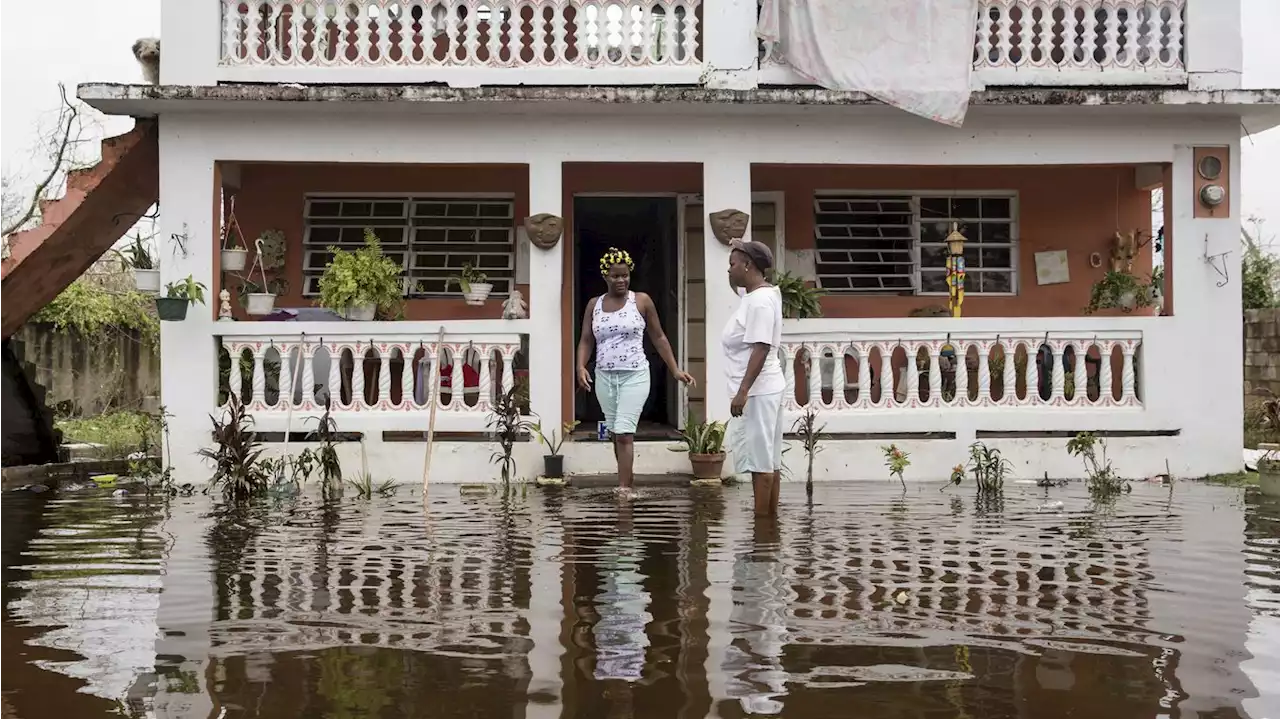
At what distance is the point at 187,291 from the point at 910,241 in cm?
673

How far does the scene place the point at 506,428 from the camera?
365 inches

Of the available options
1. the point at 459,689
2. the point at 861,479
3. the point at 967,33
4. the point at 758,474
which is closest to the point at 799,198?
the point at 967,33

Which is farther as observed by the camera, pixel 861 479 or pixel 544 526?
pixel 861 479

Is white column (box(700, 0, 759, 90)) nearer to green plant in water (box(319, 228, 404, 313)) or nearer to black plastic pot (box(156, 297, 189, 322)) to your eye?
green plant in water (box(319, 228, 404, 313))

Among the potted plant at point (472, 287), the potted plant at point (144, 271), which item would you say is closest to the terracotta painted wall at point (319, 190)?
the potted plant at point (472, 287)

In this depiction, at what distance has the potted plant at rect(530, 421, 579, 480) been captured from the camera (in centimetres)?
965

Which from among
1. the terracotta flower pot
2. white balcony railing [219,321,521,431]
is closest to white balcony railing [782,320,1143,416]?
the terracotta flower pot

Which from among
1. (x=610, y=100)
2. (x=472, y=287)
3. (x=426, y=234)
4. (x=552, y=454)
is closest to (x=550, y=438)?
(x=552, y=454)

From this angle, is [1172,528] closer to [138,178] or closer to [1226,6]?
[1226,6]

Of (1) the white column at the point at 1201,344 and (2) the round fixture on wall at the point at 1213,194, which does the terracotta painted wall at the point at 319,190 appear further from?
(2) the round fixture on wall at the point at 1213,194

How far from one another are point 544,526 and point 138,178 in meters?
5.66

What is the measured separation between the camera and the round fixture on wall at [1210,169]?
33.2 feet

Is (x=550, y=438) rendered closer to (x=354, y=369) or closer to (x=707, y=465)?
(x=707, y=465)

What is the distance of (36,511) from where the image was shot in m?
8.02
